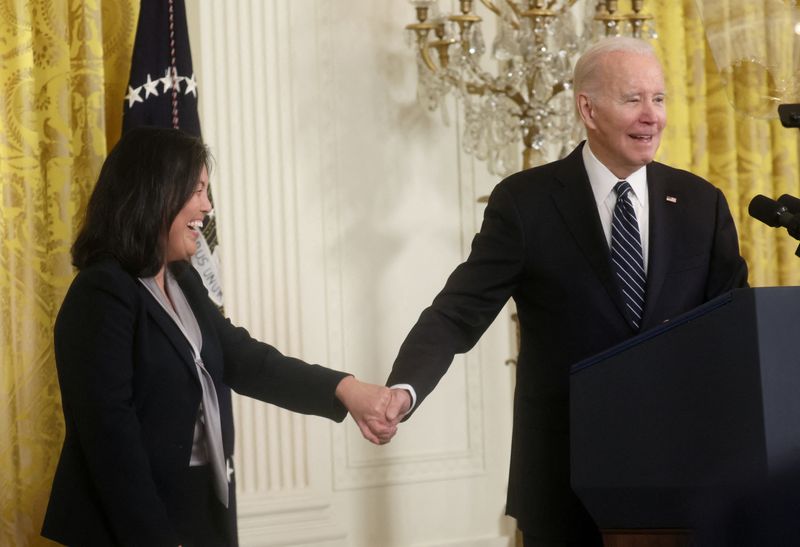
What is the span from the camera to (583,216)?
278 cm

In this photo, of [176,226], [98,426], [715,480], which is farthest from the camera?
[176,226]

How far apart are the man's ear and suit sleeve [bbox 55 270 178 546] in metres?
1.20

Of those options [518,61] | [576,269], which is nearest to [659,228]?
[576,269]

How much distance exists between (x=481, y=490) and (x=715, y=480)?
3.46 meters

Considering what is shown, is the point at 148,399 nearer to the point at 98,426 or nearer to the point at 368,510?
the point at 98,426

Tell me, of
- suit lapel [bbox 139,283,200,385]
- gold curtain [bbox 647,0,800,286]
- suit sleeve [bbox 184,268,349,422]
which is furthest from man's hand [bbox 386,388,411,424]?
gold curtain [bbox 647,0,800,286]

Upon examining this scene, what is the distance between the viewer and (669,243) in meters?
2.73

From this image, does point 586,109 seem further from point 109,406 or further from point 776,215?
point 109,406

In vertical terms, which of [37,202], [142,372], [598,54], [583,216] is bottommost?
[142,372]

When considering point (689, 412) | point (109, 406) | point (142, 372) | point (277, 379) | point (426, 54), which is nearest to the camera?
point (689, 412)

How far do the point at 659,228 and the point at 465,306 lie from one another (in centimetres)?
53

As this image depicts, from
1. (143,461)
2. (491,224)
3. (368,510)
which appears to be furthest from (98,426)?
(368,510)

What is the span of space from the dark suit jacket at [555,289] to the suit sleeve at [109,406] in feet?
2.46

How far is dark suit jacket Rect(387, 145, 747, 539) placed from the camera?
2674mm
